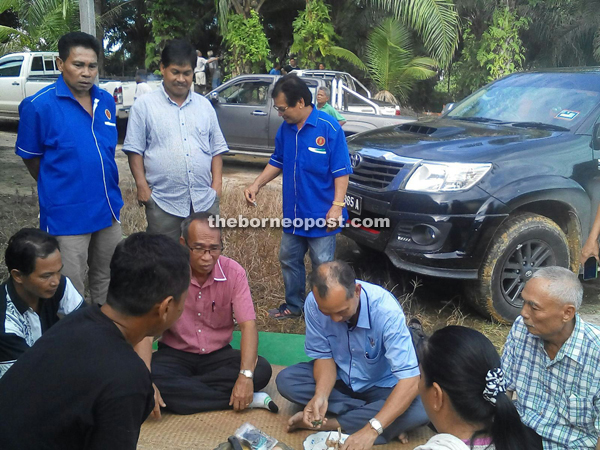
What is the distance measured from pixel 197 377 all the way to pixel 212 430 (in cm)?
33

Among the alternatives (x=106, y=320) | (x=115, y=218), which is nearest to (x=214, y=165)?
(x=115, y=218)

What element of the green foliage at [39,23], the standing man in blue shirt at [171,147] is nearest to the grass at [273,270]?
the standing man in blue shirt at [171,147]

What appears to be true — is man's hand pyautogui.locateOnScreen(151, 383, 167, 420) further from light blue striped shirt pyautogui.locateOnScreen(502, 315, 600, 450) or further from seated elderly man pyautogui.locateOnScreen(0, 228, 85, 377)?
light blue striped shirt pyautogui.locateOnScreen(502, 315, 600, 450)

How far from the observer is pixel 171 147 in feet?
12.6

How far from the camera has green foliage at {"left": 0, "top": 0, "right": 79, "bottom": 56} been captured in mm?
11031

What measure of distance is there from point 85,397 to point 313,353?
69.4 inches

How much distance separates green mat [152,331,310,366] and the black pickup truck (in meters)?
0.90

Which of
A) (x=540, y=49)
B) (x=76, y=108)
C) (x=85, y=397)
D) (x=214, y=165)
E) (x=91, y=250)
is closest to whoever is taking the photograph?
(x=85, y=397)

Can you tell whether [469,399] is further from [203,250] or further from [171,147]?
[171,147]

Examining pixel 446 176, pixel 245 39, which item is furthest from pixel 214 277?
pixel 245 39

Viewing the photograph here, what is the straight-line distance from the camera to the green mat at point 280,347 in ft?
13.3

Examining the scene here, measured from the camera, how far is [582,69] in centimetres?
506

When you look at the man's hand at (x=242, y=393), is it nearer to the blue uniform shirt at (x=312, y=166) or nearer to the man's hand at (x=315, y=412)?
the man's hand at (x=315, y=412)

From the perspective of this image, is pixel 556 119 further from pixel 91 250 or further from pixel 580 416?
pixel 91 250
